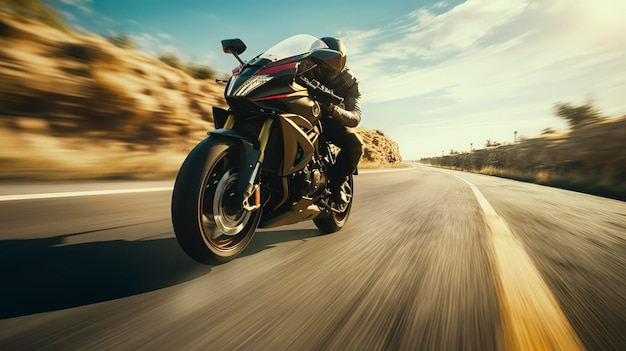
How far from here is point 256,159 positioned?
80.8 inches

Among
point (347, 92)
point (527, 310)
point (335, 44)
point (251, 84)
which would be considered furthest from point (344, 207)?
point (527, 310)

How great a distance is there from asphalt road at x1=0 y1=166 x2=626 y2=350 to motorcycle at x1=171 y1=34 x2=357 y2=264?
0.87ft

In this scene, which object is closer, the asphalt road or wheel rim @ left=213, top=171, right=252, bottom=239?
the asphalt road

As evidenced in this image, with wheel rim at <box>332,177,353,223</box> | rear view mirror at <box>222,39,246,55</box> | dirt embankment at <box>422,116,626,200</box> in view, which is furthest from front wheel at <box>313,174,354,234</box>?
dirt embankment at <box>422,116,626,200</box>

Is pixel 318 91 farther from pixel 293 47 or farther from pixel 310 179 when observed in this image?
pixel 310 179

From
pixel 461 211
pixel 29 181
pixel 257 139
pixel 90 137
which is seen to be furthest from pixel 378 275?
pixel 90 137

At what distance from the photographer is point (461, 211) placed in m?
4.63

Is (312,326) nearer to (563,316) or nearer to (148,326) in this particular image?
(148,326)

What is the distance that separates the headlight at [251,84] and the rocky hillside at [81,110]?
4.63 metres

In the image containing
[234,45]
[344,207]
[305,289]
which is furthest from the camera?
[344,207]

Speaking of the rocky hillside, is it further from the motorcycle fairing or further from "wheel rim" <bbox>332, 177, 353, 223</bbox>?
the motorcycle fairing

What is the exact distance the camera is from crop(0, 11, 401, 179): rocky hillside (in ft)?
17.7

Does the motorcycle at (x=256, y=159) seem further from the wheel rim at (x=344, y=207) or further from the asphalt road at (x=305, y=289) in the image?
the wheel rim at (x=344, y=207)

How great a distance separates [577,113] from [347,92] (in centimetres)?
2581
